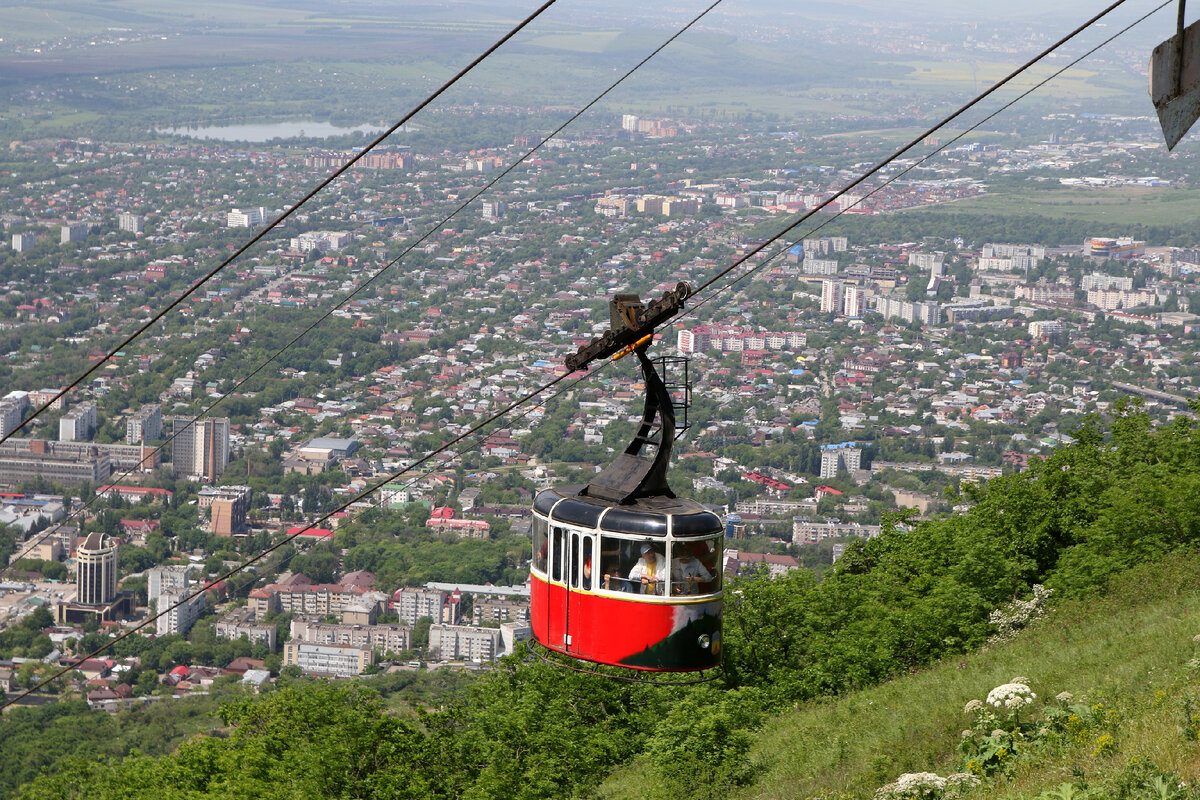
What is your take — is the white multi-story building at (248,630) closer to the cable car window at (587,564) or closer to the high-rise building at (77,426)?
the high-rise building at (77,426)

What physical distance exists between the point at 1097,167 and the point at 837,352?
278 feet

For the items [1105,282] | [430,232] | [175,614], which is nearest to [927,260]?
[1105,282]

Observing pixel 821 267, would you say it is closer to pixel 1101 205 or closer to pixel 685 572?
pixel 1101 205

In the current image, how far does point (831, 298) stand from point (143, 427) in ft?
216

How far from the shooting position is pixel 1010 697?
12.2m

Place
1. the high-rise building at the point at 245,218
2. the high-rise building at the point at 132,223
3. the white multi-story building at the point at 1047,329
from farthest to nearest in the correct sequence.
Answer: the high-rise building at the point at 132,223
the high-rise building at the point at 245,218
the white multi-story building at the point at 1047,329

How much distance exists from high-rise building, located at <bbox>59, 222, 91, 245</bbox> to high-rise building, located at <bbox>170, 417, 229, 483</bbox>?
68.5 metres

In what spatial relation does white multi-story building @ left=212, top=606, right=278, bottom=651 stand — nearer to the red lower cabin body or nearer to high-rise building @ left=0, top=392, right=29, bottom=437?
high-rise building @ left=0, top=392, right=29, bottom=437

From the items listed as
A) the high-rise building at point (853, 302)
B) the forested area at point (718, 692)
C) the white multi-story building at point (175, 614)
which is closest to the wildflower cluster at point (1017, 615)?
the forested area at point (718, 692)

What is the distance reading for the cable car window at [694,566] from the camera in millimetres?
9969

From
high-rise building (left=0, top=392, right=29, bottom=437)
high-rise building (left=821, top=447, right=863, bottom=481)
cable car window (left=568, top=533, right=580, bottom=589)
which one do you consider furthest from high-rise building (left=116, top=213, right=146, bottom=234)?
cable car window (left=568, top=533, right=580, bottom=589)

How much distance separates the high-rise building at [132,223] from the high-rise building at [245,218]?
31.9ft

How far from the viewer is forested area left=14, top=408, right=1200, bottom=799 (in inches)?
707

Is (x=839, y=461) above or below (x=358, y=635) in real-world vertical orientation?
above
